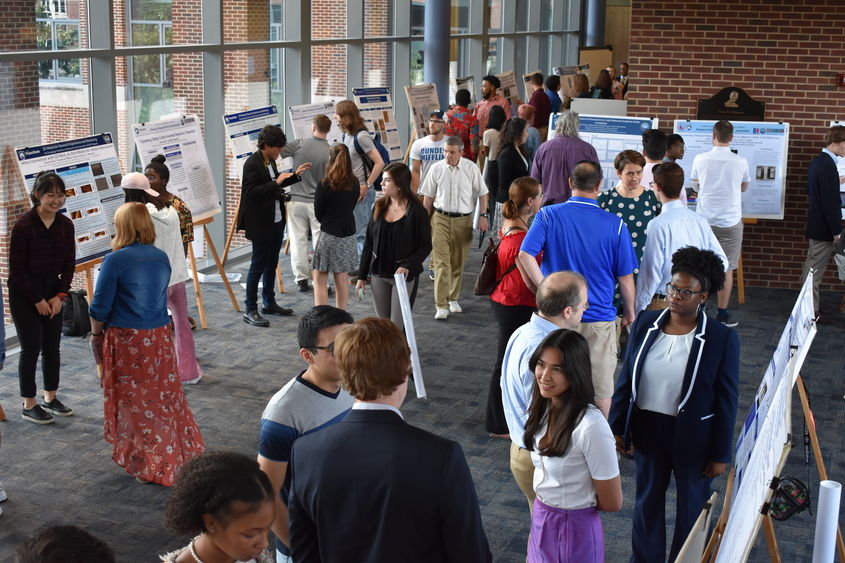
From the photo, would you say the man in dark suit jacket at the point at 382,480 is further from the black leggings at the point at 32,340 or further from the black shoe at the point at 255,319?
the black shoe at the point at 255,319

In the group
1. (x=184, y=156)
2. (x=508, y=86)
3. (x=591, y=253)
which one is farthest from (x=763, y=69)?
(x=508, y=86)

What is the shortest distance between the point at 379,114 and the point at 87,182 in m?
5.19

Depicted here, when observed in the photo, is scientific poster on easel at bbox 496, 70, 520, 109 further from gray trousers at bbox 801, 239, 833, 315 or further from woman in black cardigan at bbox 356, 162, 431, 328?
woman in black cardigan at bbox 356, 162, 431, 328

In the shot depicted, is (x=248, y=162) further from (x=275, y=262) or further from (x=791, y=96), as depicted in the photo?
(x=791, y=96)

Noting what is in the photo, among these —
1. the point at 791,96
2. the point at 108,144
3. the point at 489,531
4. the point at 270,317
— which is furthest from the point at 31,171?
the point at 791,96

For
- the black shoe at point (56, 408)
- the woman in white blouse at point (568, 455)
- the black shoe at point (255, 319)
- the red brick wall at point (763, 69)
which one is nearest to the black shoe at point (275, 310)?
the black shoe at point (255, 319)

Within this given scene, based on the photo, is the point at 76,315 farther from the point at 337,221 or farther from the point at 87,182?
the point at 337,221

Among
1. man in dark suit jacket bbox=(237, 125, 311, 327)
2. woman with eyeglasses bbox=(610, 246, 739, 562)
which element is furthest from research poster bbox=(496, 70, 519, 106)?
woman with eyeglasses bbox=(610, 246, 739, 562)

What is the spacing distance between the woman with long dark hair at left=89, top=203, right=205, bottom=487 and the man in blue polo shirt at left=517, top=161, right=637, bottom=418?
1.92 meters

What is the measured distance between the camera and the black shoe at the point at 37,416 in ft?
19.4

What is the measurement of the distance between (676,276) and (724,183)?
4.33 m

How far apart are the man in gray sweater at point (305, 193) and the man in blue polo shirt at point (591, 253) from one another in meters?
3.14

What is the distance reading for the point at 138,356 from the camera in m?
5.02

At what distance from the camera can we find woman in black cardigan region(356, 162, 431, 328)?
630 cm
